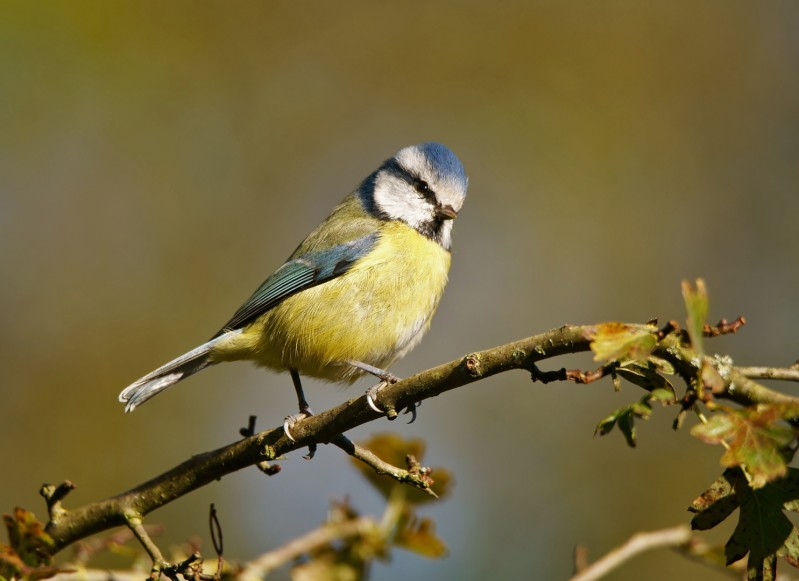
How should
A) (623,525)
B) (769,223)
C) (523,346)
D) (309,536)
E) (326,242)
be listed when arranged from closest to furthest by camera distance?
(523,346) → (309,536) → (326,242) → (623,525) → (769,223)

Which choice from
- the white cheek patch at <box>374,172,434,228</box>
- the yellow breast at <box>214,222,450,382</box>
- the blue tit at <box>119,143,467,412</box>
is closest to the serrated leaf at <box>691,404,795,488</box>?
the blue tit at <box>119,143,467,412</box>

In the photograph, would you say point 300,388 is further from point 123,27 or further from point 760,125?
point 760,125

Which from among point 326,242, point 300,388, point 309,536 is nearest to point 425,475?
point 309,536

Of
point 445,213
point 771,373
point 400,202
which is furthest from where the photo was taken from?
point 400,202

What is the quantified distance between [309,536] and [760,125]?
5.17 m

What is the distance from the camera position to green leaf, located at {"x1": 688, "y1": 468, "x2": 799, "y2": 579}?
141cm

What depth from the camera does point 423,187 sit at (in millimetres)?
4055

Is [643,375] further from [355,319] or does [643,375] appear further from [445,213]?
[445,213]

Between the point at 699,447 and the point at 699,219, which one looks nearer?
the point at 699,447

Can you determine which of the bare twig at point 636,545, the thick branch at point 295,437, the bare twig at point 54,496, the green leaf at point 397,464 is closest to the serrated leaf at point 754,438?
the thick branch at point 295,437

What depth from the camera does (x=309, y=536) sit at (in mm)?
2404

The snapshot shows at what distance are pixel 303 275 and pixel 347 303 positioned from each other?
32 cm

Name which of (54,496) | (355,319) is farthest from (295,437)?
(355,319)

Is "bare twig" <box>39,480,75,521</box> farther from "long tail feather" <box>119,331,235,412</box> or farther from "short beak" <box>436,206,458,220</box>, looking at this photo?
"short beak" <box>436,206,458,220</box>
